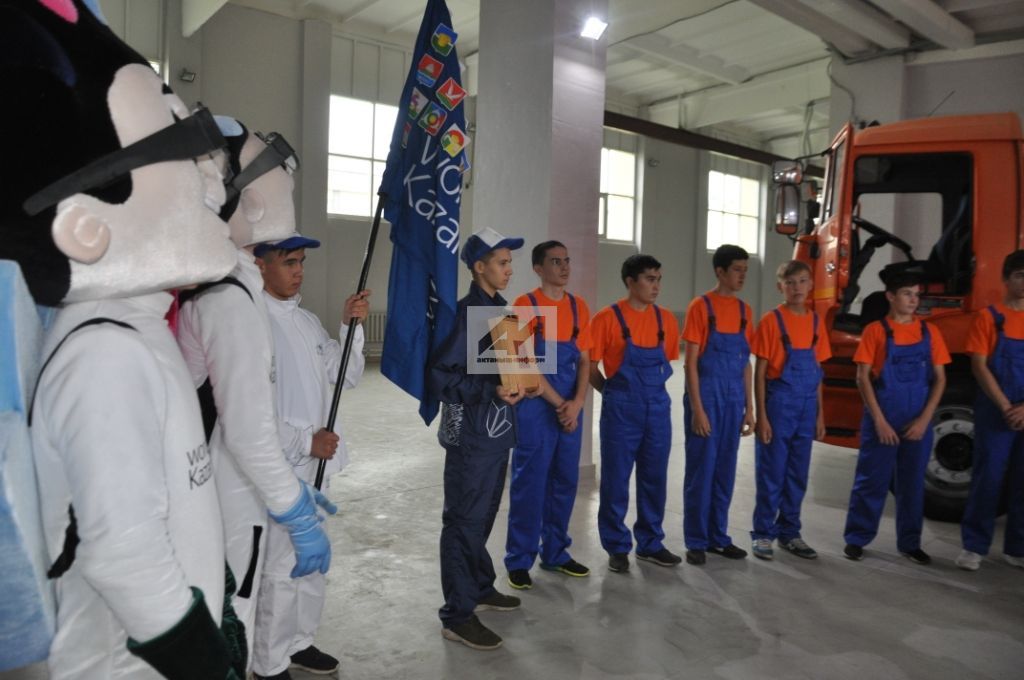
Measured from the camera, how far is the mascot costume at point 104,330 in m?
0.99

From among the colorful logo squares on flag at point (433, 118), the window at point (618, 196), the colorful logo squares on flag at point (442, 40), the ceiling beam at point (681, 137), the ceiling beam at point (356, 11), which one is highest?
the ceiling beam at point (356, 11)

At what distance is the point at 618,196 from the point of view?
49.2ft

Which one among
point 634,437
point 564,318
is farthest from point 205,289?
point 634,437

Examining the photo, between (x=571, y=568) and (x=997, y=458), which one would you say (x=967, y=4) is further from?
(x=571, y=568)

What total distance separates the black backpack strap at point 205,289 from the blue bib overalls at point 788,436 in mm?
2784

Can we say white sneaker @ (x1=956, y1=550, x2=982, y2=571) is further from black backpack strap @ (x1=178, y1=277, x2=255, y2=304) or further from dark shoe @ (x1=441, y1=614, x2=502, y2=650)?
black backpack strap @ (x1=178, y1=277, x2=255, y2=304)

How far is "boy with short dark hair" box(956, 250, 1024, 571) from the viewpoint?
3533mm

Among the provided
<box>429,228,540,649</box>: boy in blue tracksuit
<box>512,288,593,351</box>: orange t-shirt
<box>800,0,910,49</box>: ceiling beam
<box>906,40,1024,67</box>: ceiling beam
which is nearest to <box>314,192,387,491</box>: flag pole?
<box>429,228,540,649</box>: boy in blue tracksuit

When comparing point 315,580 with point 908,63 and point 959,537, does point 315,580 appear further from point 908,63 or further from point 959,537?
point 908,63

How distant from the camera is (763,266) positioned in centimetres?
1744

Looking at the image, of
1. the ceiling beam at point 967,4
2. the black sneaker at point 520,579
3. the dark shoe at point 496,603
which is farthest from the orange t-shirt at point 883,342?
the ceiling beam at point 967,4

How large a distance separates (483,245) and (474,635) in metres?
1.42

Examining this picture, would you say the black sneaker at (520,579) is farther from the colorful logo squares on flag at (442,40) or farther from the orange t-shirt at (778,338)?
the colorful logo squares on flag at (442,40)

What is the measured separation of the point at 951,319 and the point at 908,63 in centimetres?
451
